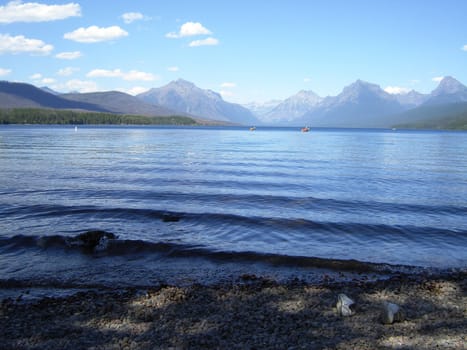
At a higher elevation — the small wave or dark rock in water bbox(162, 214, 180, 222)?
dark rock in water bbox(162, 214, 180, 222)

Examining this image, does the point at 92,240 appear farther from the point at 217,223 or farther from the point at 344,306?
the point at 344,306

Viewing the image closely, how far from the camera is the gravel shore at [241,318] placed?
26.4 ft

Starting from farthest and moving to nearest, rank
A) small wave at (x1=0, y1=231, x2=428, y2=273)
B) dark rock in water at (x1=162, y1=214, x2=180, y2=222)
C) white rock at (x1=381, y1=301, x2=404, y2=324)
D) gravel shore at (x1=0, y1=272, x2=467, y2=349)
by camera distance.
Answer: dark rock in water at (x1=162, y1=214, x2=180, y2=222), small wave at (x1=0, y1=231, x2=428, y2=273), white rock at (x1=381, y1=301, x2=404, y2=324), gravel shore at (x1=0, y1=272, x2=467, y2=349)

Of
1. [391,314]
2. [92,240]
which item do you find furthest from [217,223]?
[391,314]

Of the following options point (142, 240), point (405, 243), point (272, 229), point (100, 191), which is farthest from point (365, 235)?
point (100, 191)

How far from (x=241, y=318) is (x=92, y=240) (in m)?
8.08

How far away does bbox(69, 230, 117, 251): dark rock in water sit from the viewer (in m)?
14.7

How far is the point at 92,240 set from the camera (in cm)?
1502

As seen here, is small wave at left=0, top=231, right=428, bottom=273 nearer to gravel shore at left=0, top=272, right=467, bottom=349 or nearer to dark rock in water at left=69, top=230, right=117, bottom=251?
dark rock in water at left=69, top=230, right=117, bottom=251

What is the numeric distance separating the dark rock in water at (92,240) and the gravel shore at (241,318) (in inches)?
156

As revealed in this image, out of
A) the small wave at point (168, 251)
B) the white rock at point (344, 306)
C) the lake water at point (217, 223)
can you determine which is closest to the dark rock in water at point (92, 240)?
the small wave at point (168, 251)

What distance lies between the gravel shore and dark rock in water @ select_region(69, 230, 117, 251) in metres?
3.96

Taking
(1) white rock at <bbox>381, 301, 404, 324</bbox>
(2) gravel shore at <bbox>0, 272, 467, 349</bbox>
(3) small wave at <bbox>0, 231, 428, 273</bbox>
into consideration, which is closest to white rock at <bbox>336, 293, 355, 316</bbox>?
(2) gravel shore at <bbox>0, 272, 467, 349</bbox>

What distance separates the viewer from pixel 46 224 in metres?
17.8
